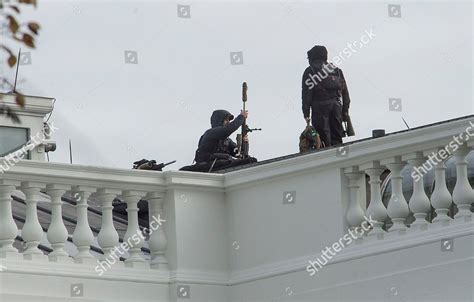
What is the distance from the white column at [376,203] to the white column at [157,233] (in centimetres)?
179

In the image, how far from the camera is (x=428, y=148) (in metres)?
9.41

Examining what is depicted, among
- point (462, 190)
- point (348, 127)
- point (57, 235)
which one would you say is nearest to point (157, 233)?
point (57, 235)

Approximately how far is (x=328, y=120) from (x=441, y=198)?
7044 millimetres

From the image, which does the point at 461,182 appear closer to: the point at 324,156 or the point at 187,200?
the point at 324,156

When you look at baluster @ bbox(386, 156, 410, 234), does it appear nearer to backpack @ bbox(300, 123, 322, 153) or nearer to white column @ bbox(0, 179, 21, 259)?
white column @ bbox(0, 179, 21, 259)

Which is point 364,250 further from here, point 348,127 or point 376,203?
point 348,127

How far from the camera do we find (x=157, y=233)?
34.8 feet

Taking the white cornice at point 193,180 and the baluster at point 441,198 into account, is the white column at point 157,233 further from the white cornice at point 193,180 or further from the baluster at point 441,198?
the baluster at point 441,198

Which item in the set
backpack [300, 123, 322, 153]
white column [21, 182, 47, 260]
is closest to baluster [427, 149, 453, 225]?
white column [21, 182, 47, 260]

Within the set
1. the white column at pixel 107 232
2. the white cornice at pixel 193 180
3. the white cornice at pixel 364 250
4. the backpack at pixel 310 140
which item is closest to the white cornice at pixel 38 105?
the backpack at pixel 310 140

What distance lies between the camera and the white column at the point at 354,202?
9898 mm

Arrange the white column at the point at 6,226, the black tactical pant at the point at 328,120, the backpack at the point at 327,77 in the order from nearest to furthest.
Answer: the white column at the point at 6,226
the black tactical pant at the point at 328,120
the backpack at the point at 327,77

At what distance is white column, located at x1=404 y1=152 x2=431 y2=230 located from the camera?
9430 mm

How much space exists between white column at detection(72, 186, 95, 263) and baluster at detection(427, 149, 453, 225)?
2.66m
